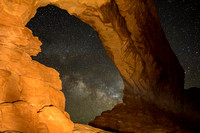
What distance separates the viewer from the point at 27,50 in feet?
9.09

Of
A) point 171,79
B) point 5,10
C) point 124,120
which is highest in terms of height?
point 5,10

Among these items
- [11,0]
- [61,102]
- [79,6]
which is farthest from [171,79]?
[11,0]

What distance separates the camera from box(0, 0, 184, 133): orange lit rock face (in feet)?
7.26

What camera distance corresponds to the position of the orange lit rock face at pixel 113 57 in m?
2.21

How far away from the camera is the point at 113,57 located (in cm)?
751

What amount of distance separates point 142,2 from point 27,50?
5740 millimetres

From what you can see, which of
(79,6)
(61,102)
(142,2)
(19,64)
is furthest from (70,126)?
(142,2)

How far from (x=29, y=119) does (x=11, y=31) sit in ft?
5.13

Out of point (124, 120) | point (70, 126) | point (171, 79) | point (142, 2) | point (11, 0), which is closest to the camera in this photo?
point (11, 0)

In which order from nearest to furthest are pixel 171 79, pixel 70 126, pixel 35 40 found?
1. pixel 70 126
2. pixel 35 40
3. pixel 171 79

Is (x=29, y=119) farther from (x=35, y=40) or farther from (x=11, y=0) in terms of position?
(x=11, y=0)

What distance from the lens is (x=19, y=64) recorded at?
8.04 feet

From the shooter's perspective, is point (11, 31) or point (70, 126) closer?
point (11, 31)

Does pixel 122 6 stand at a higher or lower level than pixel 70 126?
higher
